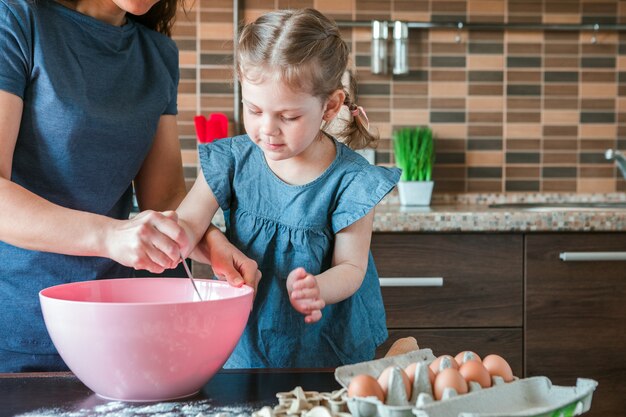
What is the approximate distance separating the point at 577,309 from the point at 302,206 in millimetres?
1335

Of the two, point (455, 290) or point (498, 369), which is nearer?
point (498, 369)

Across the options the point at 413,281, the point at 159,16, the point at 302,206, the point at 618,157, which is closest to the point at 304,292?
the point at 302,206

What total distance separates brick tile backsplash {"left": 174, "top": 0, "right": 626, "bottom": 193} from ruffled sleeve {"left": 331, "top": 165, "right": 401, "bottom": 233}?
1527 millimetres

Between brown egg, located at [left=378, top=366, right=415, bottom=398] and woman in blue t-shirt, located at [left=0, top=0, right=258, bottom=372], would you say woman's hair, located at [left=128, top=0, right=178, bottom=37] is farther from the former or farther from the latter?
brown egg, located at [left=378, top=366, right=415, bottom=398]

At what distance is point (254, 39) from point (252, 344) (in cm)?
48

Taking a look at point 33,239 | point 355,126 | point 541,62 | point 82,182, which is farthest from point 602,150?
point 33,239

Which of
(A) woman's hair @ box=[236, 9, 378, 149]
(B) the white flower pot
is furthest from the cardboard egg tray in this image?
(B) the white flower pot

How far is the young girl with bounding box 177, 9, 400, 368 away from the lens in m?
1.20

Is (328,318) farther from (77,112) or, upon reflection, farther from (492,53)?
(492,53)

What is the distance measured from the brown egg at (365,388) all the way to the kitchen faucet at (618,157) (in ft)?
6.85

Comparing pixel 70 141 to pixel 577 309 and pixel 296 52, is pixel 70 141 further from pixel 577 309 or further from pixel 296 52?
pixel 577 309

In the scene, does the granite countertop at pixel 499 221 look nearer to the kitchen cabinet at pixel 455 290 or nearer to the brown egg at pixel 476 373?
the kitchen cabinet at pixel 455 290

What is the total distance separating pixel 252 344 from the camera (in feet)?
4.26

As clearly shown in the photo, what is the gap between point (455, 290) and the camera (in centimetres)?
232
